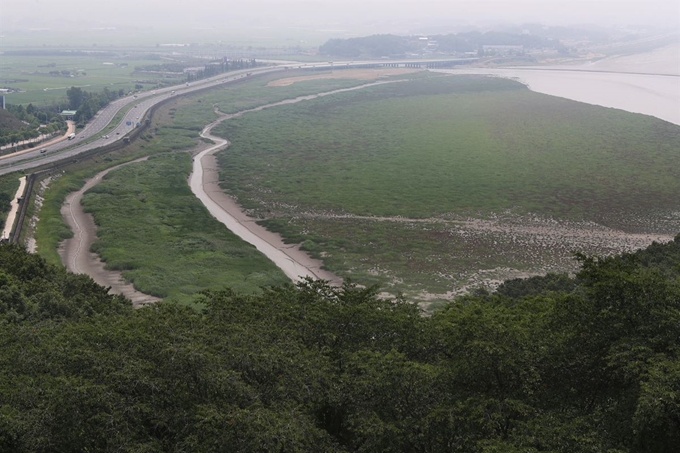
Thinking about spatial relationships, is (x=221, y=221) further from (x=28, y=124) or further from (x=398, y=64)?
(x=398, y=64)

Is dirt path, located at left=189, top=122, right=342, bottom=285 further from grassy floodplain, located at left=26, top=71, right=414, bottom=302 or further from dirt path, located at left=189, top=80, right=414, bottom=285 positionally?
grassy floodplain, located at left=26, top=71, right=414, bottom=302

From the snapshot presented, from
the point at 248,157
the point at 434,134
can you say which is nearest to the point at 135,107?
the point at 248,157

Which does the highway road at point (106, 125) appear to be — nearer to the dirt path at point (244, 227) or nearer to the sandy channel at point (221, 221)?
the sandy channel at point (221, 221)

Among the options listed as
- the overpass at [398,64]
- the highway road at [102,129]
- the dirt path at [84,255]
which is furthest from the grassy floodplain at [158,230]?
the overpass at [398,64]

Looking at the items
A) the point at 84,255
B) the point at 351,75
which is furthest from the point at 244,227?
the point at 351,75

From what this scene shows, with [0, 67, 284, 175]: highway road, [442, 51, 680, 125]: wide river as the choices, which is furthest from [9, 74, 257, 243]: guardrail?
[442, 51, 680, 125]: wide river

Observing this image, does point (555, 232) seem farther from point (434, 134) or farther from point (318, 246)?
point (434, 134)
